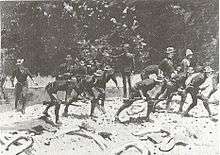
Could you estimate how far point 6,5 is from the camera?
18.9 ft

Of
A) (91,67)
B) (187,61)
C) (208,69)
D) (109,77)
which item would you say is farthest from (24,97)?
(208,69)

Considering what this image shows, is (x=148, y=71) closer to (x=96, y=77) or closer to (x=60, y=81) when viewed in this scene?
(x=96, y=77)

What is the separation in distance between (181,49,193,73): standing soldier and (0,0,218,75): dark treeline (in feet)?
0.18

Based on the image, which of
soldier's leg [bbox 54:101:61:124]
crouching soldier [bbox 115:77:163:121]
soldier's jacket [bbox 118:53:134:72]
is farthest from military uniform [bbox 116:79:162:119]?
soldier's leg [bbox 54:101:61:124]

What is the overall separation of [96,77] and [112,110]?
41 centimetres

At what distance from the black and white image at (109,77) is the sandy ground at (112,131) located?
0.4 inches

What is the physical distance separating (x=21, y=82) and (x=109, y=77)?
976 millimetres

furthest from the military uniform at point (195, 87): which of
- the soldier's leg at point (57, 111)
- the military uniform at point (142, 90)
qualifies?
the soldier's leg at point (57, 111)

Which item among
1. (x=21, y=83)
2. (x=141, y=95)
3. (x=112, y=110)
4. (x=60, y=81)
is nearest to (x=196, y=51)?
(x=141, y=95)

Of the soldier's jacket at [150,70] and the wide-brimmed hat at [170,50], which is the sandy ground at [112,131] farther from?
the wide-brimmed hat at [170,50]

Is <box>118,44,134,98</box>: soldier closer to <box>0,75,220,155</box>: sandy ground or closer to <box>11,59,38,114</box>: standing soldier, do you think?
<box>0,75,220,155</box>: sandy ground

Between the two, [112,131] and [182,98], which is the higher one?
[182,98]

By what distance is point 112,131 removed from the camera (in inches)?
221

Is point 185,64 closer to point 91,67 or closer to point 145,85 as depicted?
point 145,85
